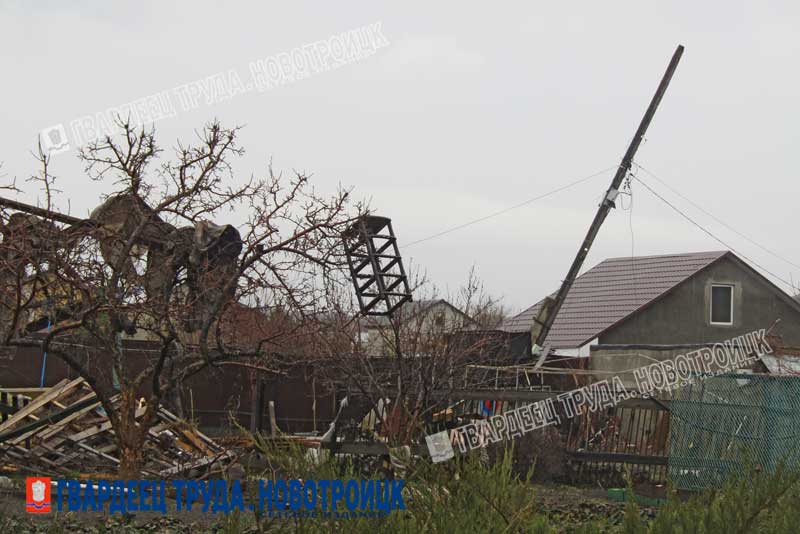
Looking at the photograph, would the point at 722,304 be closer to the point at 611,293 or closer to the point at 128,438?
the point at 611,293

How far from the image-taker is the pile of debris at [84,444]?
1042 cm

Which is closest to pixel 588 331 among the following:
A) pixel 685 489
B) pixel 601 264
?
pixel 601 264

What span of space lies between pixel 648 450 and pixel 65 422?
7700 mm

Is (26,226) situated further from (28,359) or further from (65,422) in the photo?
(28,359)

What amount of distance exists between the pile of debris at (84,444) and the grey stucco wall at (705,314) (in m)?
15.9

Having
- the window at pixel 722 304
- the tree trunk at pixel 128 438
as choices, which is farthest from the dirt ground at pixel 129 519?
the window at pixel 722 304

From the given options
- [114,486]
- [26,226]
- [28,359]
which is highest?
[26,226]

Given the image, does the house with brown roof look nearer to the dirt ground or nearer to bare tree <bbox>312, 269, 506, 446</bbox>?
bare tree <bbox>312, 269, 506, 446</bbox>

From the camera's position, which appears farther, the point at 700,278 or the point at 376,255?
the point at 700,278

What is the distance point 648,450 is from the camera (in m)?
12.9

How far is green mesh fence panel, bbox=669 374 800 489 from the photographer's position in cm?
1146

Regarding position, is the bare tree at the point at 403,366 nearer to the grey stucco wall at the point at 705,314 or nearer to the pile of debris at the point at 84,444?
the pile of debris at the point at 84,444

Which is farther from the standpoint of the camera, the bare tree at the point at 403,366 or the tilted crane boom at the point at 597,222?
the tilted crane boom at the point at 597,222

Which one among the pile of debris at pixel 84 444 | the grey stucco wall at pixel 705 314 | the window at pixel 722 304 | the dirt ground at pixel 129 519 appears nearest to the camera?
the dirt ground at pixel 129 519
